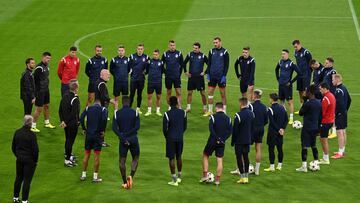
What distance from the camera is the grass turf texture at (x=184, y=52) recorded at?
2069 centimetres

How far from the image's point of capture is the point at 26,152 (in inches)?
756

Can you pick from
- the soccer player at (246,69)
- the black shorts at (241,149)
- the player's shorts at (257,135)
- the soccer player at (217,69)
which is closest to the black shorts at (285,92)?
the soccer player at (246,69)

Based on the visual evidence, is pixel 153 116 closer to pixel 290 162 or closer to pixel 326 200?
pixel 290 162

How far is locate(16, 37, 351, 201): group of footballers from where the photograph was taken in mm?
20875

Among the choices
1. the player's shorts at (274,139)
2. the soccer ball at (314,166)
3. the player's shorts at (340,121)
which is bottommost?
the soccer ball at (314,166)

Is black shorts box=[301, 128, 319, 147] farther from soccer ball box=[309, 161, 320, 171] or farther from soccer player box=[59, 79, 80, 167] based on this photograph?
soccer player box=[59, 79, 80, 167]

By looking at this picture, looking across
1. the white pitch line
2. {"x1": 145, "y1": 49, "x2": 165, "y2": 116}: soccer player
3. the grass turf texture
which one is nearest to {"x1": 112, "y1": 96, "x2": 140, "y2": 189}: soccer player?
the grass turf texture

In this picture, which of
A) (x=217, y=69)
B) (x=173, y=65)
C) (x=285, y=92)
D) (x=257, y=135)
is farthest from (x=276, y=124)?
(x=173, y=65)

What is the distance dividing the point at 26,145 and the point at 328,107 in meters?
8.58

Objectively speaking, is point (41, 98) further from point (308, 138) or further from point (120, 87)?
point (308, 138)

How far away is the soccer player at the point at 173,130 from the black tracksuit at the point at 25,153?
11.3 ft

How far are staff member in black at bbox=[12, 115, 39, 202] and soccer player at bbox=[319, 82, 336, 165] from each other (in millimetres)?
8084

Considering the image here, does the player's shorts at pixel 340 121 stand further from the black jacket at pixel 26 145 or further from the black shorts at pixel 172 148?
the black jacket at pixel 26 145

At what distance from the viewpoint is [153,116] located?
27.8 metres
